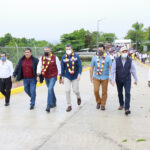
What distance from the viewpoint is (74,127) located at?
18.6 feet

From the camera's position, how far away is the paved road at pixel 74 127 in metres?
4.64

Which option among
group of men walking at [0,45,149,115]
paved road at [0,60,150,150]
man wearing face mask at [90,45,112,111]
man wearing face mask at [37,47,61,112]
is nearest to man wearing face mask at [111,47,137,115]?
group of men walking at [0,45,149,115]

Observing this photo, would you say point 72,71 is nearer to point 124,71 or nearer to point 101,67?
point 101,67

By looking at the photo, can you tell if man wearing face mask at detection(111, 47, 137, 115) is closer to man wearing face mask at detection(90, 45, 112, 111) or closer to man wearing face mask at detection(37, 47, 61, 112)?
man wearing face mask at detection(90, 45, 112, 111)

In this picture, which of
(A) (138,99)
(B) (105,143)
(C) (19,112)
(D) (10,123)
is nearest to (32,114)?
(C) (19,112)

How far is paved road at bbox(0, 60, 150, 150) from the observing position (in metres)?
4.64

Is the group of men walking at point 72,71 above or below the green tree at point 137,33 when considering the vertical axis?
below

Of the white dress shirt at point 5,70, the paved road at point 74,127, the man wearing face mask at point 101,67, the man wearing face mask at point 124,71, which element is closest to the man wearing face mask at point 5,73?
the white dress shirt at point 5,70

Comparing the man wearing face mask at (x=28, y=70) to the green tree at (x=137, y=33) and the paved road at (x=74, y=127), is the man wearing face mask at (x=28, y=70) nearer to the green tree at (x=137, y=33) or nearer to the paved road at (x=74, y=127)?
the paved road at (x=74, y=127)

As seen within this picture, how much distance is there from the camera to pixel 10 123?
608 centimetres

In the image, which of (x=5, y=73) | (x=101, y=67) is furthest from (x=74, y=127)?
(x=5, y=73)

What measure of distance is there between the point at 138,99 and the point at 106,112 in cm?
229

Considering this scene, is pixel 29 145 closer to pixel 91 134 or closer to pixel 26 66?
pixel 91 134

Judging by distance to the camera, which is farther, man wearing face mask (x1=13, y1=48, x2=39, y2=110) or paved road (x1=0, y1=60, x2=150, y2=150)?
man wearing face mask (x1=13, y1=48, x2=39, y2=110)
